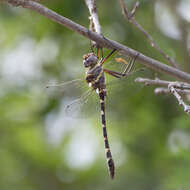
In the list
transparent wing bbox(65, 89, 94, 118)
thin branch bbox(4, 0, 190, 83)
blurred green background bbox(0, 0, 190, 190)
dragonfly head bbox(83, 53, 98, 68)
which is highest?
thin branch bbox(4, 0, 190, 83)

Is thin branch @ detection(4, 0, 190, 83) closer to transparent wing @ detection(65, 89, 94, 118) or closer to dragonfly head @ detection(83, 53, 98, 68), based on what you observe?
dragonfly head @ detection(83, 53, 98, 68)

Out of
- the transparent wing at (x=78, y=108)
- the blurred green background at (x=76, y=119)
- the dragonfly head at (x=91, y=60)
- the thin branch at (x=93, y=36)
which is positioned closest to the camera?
the thin branch at (x=93, y=36)

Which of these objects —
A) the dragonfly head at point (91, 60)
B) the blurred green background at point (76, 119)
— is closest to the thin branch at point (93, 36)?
the dragonfly head at point (91, 60)

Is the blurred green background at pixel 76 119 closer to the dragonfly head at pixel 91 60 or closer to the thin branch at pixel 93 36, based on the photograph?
the dragonfly head at pixel 91 60

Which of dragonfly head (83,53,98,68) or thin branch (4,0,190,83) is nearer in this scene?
thin branch (4,0,190,83)

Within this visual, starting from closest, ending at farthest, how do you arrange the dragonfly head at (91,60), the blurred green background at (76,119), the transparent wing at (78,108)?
the dragonfly head at (91,60)
the transparent wing at (78,108)
the blurred green background at (76,119)

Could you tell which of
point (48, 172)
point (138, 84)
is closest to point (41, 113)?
point (48, 172)

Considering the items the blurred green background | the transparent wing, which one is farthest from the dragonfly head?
the blurred green background

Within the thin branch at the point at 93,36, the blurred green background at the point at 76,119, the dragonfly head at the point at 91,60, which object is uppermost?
the thin branch at the point at 93,36

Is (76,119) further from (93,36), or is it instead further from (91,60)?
(93,36)
